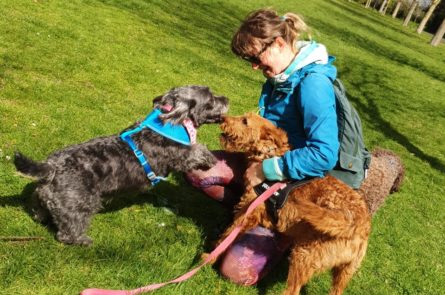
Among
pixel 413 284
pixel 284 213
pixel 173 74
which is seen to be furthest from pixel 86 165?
pixel 173 74

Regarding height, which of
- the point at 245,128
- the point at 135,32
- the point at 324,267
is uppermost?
the point at 245,128

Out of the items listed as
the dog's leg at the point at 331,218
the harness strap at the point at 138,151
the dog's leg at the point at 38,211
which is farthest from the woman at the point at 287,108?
the dog's leg at the point at 38,211

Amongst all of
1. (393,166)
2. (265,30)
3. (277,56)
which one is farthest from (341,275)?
(393,166)

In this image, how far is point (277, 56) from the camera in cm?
436

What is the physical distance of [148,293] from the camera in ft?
12.3

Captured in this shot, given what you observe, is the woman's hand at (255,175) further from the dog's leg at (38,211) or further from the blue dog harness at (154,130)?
the dog's leg at (38,211)

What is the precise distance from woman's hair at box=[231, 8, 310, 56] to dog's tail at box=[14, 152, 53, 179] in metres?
2.32

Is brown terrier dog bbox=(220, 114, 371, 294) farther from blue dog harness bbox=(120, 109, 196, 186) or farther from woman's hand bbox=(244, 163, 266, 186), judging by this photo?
blue dog harness bbox=(120, 109, 196, 186)

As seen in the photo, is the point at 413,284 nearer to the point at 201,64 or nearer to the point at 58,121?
the point at 58,121

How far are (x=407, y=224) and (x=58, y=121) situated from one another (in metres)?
5.88

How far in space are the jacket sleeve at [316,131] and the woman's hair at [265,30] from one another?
0.58m

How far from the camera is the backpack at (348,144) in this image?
166 inches

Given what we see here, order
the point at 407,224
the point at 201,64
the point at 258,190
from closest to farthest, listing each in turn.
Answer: the point at 258,190 → the point at 407,224 → the point at 201,64

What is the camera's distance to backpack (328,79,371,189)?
13.9 ft
